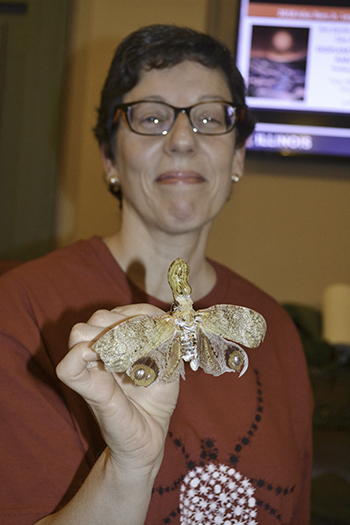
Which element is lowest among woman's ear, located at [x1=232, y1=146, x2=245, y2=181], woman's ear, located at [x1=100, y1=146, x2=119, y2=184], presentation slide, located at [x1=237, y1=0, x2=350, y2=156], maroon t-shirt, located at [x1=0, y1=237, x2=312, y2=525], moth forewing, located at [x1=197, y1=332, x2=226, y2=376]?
maroon t-shirt, located at [x1=0, y1=237, x2=312, y2=525]

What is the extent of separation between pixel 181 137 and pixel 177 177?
3.0 inches

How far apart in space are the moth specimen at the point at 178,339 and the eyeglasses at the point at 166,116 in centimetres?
46

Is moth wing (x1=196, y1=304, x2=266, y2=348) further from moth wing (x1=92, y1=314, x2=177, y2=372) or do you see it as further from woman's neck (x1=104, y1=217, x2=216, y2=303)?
woman's neck (x1=104, y1=217, x2=216, y2=303)

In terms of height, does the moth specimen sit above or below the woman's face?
below

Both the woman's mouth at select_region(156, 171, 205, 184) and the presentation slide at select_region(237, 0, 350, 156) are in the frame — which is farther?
the presentation slide at select_region(237, 0, 350, 156)

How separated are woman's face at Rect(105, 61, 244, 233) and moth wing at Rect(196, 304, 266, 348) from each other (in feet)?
1.22

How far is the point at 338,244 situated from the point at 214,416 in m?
1.30

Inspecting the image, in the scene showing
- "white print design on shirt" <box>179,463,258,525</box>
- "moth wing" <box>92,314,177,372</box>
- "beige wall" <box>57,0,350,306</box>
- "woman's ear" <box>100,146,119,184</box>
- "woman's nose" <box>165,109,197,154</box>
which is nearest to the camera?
"moth wing" <box>92,314,177,372</box>

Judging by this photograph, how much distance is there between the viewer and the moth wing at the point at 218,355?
2.11ft

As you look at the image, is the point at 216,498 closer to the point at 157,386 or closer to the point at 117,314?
the point at 157,386

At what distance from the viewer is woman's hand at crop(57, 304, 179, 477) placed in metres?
0.60

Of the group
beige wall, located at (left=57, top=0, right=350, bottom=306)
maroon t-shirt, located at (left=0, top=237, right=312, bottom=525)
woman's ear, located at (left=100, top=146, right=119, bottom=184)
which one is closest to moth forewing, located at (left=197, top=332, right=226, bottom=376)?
maroon t-shirt, located at (left=0, top=237, right=312, bottom=525)

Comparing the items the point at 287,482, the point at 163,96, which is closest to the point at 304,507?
the point at 287,482

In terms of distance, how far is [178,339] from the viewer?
63 centimetres
